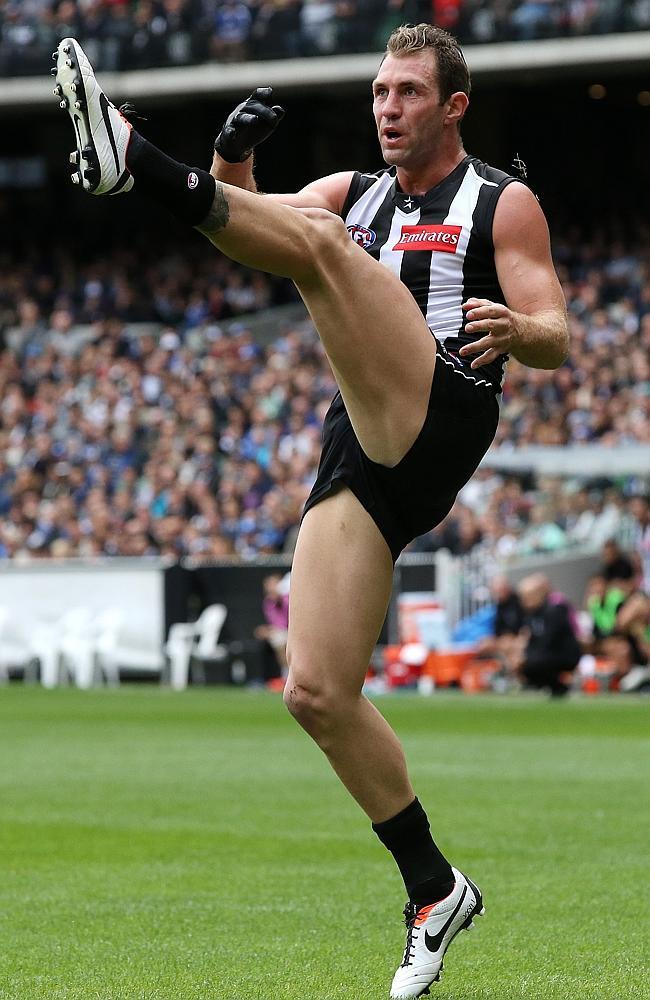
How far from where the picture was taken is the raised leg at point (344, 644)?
4.46m

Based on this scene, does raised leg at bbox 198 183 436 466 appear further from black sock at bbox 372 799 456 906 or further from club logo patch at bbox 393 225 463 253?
black sock at bbox 372 799 456 906

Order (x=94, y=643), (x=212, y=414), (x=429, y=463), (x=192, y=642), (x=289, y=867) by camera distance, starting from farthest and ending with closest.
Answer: (x=212, y=414)
(x=94, y=643)
(x=192, y=642)
(x=289, y=867)
(x=429, y=463)

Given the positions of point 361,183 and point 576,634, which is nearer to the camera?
point 361,183

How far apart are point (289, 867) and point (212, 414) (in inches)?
Result: 756

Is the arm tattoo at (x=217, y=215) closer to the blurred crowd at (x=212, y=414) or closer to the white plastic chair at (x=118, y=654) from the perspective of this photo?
the blurred crowd at (x=212, y=414)

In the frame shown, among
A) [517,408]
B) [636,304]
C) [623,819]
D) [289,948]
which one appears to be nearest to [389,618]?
[517,408]

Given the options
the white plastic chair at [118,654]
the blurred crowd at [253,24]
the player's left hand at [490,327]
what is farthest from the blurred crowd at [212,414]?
the player's left hand at [490,327]

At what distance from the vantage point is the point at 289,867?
6598 mm

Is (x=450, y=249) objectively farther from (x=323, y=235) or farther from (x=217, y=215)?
(x=217, y=215)

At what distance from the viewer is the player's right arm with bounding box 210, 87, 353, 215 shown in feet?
15.0

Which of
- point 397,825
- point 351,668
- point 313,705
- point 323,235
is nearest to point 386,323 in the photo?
point 323,235

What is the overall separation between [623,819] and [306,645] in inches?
156

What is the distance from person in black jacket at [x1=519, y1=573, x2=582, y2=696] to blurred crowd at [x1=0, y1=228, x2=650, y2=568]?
6.27 feet

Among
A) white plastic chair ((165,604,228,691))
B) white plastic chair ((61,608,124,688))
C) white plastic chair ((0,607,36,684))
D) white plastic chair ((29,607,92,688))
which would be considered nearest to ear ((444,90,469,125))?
white plastic chair ((165,604,228,691))
